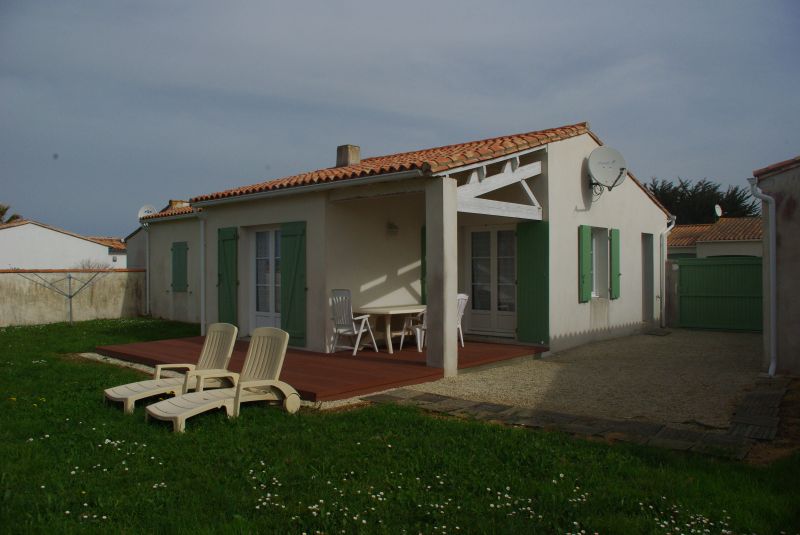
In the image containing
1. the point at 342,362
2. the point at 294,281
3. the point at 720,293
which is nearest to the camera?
the point at 342,362

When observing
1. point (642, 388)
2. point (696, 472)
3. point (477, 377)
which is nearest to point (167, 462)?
point (696, 472)

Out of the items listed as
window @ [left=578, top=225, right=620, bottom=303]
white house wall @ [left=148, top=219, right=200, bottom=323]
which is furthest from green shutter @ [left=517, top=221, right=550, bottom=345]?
white house wall @ [left=148, top=219, right=200, bottom=323]

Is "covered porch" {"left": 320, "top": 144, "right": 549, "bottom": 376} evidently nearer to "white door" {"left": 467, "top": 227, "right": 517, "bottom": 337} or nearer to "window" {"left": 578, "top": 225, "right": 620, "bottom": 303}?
"white door" {"left": 467, "top": 227, "right": 517, "bottom": 337}

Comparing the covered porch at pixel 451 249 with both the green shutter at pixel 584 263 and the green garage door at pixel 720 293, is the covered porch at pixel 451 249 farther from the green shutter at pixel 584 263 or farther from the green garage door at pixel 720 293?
the green garage door at pixel 720 293

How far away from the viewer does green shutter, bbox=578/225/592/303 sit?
36.0 feet

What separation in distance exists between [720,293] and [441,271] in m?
9.36

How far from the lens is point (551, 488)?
3.88 meters

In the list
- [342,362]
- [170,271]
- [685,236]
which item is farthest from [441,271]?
[685,236]

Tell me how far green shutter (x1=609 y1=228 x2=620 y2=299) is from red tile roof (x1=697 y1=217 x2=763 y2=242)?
15085 mm

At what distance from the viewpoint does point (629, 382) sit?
25.8 ft

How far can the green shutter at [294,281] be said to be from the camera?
10016mm

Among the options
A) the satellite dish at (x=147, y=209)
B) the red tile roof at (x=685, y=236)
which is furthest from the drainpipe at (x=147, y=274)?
the red tile roof at (x=685, y=236)

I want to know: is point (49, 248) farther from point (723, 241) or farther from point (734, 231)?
point (734, 231)

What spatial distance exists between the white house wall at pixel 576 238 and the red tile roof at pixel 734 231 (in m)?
13.3
